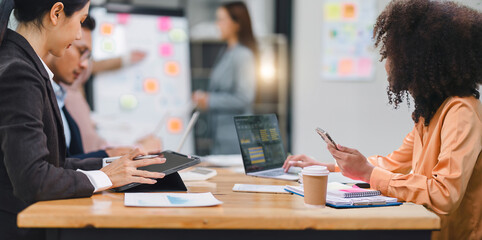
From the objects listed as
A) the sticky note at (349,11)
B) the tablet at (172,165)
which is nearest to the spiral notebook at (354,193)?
the tablet at (172,165)

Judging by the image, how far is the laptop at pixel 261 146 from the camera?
175 cm

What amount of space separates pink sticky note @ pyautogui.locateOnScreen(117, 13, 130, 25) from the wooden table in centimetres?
295

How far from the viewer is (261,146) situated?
182 centimetres

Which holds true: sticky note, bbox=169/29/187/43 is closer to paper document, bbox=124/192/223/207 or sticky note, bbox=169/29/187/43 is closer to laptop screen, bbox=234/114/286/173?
laptop screen, bbox=234/114/286/173

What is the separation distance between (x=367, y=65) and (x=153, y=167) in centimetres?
327

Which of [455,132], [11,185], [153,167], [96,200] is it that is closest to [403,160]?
[455,132]

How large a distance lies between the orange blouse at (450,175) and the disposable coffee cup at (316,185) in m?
0.26

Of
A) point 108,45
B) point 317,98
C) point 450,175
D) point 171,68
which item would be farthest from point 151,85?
point 450,175

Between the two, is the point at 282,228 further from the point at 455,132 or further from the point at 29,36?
the point at 29,36

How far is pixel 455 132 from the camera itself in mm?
1202

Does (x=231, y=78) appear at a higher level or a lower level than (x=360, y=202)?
higher

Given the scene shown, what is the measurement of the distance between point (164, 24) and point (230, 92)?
3.25ft

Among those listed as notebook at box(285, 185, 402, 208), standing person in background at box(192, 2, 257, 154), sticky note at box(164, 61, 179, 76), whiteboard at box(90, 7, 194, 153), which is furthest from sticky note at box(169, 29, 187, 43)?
notebook at box(285, 185, 402, 208)

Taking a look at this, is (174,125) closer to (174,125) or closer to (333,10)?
(174,125)
